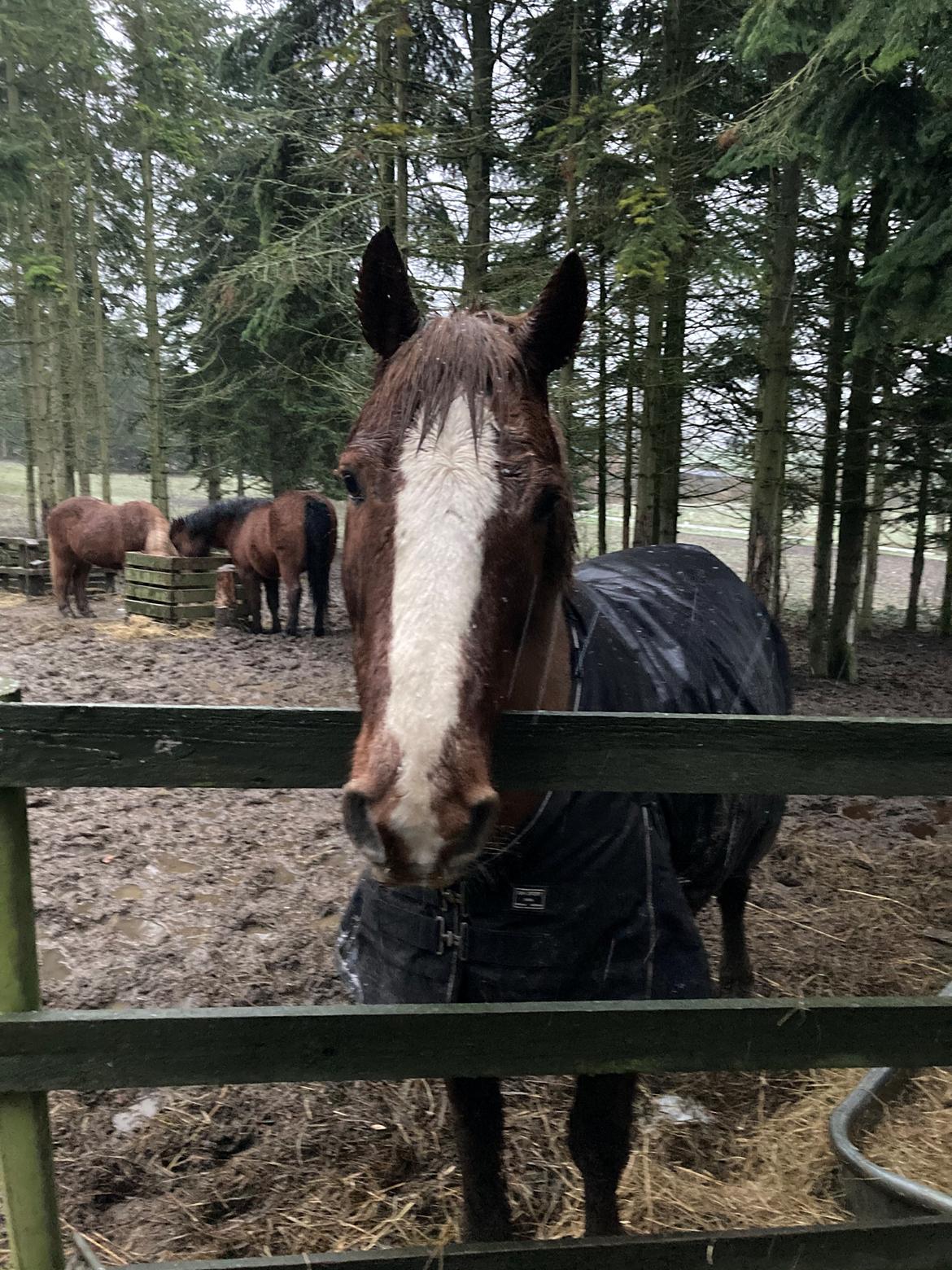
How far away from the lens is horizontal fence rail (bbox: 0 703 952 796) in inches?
53.8

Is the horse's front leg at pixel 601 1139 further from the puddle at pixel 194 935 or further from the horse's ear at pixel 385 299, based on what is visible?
the puddle at pixel 194 935

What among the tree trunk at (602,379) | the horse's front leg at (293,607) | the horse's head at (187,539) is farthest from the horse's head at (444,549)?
the horse's head at (187,539)

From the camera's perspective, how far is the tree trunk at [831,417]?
8.23 metres

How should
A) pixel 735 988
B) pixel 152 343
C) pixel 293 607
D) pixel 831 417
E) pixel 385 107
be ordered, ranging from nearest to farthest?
pixel 735 988 → pixel 385 107 → pixel 831 417 → pixel 293 607 → pixel 152 343

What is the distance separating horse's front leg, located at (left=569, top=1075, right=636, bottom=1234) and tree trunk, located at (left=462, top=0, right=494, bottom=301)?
7141mm

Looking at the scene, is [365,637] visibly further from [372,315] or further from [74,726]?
[372,315]

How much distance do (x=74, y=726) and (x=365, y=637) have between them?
51 cm

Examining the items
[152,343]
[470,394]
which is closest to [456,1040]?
[470,394]

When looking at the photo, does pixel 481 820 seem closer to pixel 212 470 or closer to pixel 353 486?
pixel 353 486

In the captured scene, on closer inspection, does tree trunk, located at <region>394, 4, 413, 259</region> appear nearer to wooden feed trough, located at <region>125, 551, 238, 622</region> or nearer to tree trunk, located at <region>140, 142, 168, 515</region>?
wooden feed trough, located at <region>125, 551, 238, 622</region>

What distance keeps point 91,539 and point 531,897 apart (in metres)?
12.0

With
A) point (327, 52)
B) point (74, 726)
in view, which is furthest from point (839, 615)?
point (74, 726)

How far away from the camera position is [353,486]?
5.09ft

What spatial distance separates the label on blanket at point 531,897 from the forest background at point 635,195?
3.79 m
